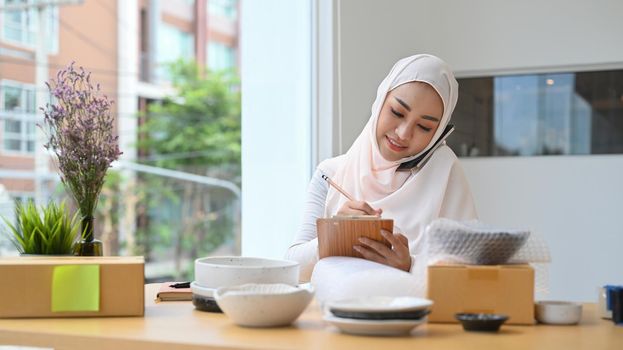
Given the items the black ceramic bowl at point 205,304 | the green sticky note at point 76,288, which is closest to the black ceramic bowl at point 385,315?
the black ceramic bowl at point 205,304

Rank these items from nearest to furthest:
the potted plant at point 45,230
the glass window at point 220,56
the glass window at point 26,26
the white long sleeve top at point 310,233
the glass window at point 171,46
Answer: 1. the potted plant at point 45,230
2. the white long sleeve top at point 310,233
3. the glass window at point 26,26
4. the glass window at point 171,46
5. the glass window at point 220,56

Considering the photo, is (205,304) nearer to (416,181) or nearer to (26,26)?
(416,181)

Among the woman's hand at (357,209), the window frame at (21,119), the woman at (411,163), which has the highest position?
the window frame at (21,119)

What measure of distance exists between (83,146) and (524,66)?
7.44 ft

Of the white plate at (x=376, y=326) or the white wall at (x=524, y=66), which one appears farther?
the white wall at (x=524, y=66)

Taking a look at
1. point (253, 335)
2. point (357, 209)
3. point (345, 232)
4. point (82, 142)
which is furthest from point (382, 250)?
point (82, 142)

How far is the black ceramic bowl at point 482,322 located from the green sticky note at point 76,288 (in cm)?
69

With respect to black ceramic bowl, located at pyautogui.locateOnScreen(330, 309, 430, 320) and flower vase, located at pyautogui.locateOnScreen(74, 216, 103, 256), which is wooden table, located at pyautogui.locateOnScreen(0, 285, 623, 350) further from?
flower vase, located at pyautogui.locateOnScreen(74, 216, 103, 256)

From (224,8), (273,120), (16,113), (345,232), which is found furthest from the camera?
(224,8)

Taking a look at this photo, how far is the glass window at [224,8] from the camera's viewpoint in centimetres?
1667

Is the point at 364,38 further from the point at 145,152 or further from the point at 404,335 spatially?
the point at 145,152

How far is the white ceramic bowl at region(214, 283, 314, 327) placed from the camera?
1388mm

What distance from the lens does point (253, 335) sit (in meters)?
1.35

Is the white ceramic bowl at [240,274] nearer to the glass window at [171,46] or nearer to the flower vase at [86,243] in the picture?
the flower vase at [86,243]
